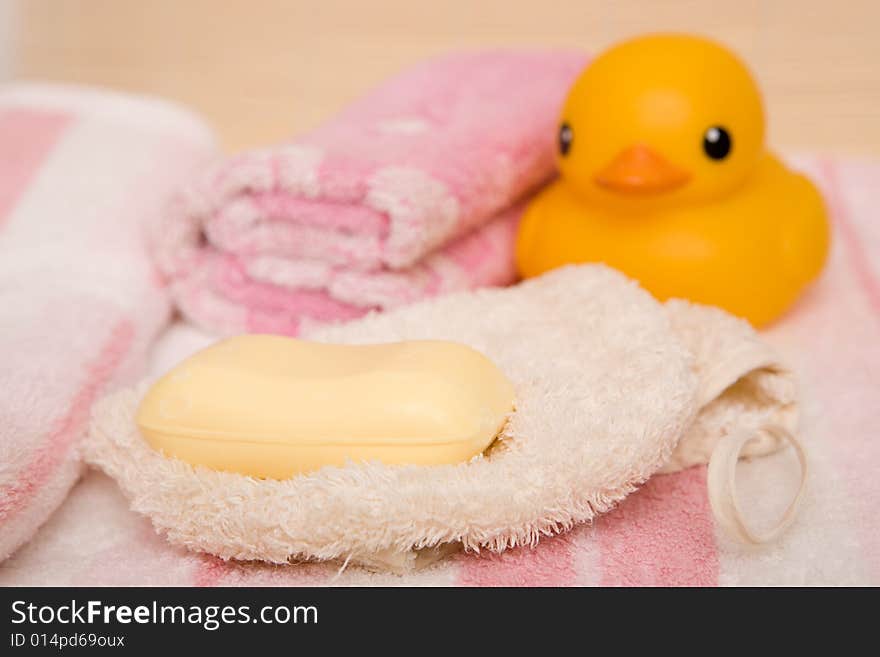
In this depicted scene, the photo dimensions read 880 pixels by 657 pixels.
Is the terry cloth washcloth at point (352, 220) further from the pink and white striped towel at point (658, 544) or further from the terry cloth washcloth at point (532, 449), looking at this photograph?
the pink and white striped towel at point (658, 544)

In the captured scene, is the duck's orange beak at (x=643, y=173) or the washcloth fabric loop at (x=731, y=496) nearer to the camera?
the washcloth fabric loop at (x=731, y=496)

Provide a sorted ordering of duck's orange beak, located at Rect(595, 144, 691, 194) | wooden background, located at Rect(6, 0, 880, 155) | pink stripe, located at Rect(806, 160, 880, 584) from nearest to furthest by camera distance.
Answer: pink stripe, located at Rect(806, 160, 880, 584)
duck's orange beak, located at Rect(595, 144, 691, 194)
wooden background, located at Rect(6, 0, 880, 155)

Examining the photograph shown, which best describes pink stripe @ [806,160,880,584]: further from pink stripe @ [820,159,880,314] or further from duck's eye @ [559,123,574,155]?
duck's eye @ [559,123,574,155]

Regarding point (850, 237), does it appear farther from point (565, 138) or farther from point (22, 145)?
point (22, 145)

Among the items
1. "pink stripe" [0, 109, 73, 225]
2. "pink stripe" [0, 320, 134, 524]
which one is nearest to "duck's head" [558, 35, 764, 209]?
"pink stripe" [0, 320, 134, 524]

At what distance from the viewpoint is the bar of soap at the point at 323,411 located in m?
0.73

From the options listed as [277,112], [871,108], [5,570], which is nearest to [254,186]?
[5,570]

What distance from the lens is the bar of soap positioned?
0.73m

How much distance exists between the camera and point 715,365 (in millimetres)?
861

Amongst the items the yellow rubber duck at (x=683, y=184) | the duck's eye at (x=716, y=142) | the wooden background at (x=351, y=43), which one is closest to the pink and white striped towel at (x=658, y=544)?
the yellow rubber duck at (x=683, y=184)

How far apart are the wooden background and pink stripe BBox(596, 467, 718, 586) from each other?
112cm

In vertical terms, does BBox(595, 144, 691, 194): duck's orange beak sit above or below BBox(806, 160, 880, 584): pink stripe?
above

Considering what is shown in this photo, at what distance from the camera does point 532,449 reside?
0.74 m
